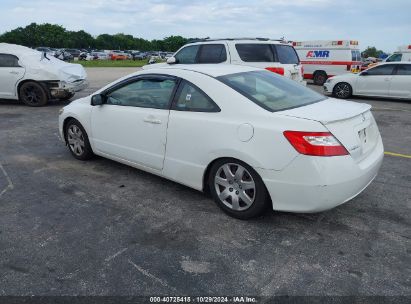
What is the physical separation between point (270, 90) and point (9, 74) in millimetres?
8904

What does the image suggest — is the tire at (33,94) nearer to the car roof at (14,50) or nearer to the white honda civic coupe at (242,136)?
the car roof at (14,50)

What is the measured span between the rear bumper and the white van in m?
17.2

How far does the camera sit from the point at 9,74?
33.7 feet

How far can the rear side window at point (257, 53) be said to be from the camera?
955 centimetres

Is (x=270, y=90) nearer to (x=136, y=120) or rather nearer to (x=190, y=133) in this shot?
(x=190, y=133)

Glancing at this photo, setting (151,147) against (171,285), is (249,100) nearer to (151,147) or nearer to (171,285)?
(151,147)

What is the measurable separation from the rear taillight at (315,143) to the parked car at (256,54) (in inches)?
253

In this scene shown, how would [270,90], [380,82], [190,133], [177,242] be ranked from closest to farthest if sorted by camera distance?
[177,242]
[190,133]
[270,90]
[380,82]

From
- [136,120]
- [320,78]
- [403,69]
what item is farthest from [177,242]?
[320,78]

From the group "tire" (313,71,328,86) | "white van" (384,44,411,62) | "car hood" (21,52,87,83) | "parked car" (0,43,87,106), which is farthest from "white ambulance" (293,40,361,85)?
"parked car" (0,43,87,106)

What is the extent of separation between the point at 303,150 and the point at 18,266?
2.50 metres

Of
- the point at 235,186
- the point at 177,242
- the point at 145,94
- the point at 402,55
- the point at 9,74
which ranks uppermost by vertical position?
the point at 402,55

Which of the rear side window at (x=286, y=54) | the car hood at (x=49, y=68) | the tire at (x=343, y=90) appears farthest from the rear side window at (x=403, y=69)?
the car hood at (x=49, y=68)

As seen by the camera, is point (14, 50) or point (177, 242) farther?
point (14, 50)
